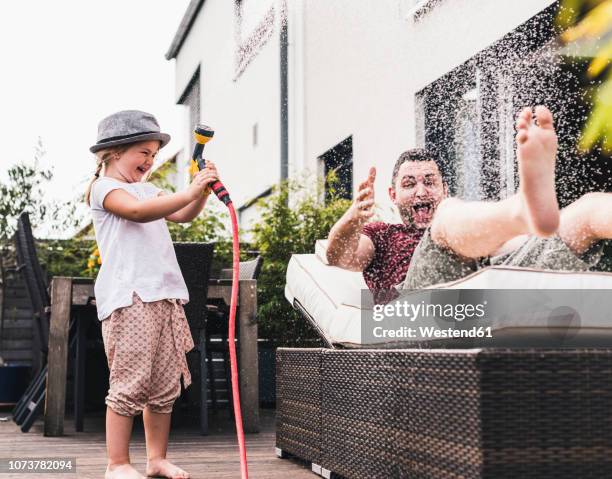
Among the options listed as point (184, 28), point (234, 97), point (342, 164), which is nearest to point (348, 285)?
point (342, 164)

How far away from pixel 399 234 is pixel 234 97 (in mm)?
7874

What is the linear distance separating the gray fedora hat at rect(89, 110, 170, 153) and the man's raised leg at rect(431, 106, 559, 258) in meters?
1.00

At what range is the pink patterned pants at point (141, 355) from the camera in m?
2.36

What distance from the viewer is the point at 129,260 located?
241 cm

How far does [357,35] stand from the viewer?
244 inches

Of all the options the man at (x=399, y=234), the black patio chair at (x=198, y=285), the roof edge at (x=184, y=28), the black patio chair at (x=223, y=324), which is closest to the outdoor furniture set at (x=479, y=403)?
the man at (x=399, y=234)

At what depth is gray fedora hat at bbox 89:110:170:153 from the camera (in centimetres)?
247

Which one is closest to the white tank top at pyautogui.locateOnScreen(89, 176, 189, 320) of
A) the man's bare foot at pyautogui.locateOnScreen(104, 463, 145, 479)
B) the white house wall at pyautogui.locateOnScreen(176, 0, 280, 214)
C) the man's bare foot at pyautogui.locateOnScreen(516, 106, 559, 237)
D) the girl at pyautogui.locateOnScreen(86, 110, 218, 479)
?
the girl at pyautogui.locateOnScreen(86, 110, 218, 479)

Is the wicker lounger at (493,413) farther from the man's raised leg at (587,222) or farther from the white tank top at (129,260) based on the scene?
the white tank top at (129,260)

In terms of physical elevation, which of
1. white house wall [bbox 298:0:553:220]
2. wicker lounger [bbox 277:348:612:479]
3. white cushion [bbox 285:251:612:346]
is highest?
white house wall [bbox 298:0:553:220]

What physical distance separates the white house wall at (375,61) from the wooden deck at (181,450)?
2280 millimetres

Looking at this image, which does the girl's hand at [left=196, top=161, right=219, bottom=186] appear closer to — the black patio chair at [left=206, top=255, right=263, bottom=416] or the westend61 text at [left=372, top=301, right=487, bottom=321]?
the westend61 text at [left=372, top=301, right=487, bottom=321]

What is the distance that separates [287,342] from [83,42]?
207 cm

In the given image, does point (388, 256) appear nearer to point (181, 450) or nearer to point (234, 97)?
point (181, 450)
